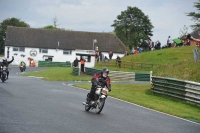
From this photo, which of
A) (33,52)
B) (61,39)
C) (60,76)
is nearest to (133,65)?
(60,76)

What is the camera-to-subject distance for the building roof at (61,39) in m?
108

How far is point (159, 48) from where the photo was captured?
68.9m

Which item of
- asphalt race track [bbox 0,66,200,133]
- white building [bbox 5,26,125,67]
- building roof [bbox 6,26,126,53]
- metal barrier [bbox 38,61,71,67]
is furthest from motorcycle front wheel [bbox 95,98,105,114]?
building roof [bbox 6,26,126,53]

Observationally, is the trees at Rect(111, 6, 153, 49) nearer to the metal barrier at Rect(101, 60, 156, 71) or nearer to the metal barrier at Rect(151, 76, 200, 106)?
the metal barrier at Rect(101, 60, 156, 71)

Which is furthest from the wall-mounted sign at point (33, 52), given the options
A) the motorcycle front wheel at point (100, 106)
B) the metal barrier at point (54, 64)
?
the motorcycle front wheel at point (100, 106)

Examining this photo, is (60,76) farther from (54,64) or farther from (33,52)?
(33,52)

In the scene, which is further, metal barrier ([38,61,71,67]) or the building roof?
the building roof

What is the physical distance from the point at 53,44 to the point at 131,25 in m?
20.9

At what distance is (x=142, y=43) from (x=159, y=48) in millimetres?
44557

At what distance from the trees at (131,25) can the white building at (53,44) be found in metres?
6.43

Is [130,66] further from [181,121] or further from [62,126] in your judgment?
[62,126]

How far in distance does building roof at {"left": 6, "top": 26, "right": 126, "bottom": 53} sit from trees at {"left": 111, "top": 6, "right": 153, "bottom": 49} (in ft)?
20.9

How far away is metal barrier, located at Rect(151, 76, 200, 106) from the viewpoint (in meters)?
24.0

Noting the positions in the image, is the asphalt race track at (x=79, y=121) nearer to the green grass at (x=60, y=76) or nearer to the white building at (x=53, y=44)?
the green grass at (x=60, y=76)
